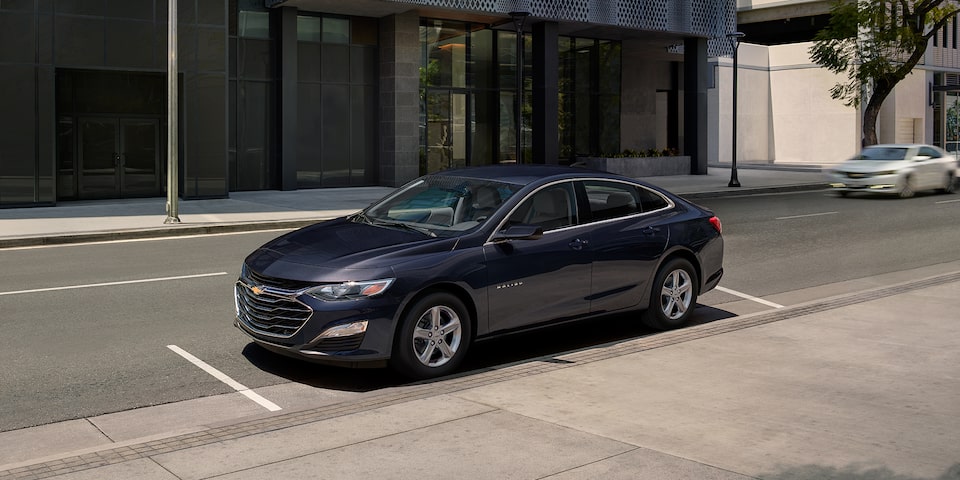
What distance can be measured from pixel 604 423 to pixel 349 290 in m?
2.18

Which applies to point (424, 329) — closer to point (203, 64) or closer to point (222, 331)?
point (222, 331)

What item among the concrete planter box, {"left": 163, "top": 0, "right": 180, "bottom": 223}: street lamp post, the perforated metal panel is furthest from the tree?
{"left": 163, "top": 0, "right": 180, "bottom": 223}: street lamp post

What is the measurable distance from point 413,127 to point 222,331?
72.8ft

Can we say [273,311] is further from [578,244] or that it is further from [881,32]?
[881,32]

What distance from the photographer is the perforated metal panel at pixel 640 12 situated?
102 ft

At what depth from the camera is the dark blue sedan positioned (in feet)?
24.2

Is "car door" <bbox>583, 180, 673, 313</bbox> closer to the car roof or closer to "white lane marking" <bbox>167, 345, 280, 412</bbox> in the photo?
the car roof

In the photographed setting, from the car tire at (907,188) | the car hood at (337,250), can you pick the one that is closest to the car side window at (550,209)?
the car hood at (337,250)

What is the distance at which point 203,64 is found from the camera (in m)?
25.8

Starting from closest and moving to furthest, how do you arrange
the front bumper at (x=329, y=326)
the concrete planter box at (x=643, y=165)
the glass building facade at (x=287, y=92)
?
the front bumper at (x=329, y=326), the glass building facade at (x=287, y=92), the concrete planter box at (x=643, y=165)

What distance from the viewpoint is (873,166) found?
26.8 m

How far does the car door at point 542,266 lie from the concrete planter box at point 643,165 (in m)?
26.3

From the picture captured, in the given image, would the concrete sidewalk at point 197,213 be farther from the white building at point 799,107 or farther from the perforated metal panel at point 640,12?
the white building at point 799,107

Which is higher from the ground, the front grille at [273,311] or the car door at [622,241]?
the car door at [622,241]
